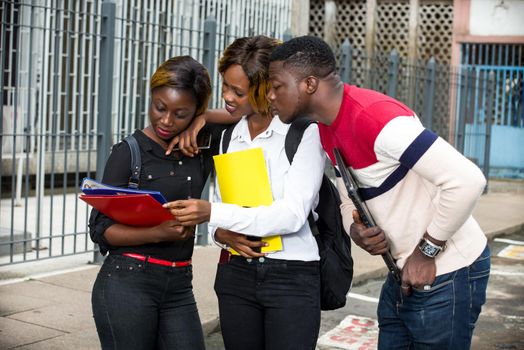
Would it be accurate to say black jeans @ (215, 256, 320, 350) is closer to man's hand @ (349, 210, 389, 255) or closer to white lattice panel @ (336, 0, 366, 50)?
man's hand @ (349, 210, 389, 255)

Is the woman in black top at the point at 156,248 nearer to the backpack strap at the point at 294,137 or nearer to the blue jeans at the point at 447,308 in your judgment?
the backpack strap at the point at 294,137

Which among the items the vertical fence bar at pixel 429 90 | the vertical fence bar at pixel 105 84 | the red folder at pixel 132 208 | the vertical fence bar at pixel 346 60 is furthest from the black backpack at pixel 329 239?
the vertical fence bar at pixel 429 90

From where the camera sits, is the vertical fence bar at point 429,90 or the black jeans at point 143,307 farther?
the vertical fence bar at point 429,90

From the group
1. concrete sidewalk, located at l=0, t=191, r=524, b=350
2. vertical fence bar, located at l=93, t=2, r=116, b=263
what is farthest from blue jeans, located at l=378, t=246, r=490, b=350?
vertical fence bar, located at l=93, t=2, r=116, b=263

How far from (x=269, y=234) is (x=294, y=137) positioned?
37 cm

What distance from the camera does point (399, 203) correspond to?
10.6 ft

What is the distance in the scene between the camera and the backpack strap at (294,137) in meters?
3.46

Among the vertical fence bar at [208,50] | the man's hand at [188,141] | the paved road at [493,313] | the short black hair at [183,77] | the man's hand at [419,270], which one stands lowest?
the paved road at [493,313]

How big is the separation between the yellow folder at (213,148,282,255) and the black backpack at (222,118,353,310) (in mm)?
114

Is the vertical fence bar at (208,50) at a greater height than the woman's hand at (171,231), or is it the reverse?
the vertical fence bar at (208,50)

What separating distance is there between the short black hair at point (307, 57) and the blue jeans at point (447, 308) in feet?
2.73

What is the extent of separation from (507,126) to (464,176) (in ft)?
51.8

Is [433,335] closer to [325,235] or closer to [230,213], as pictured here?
[325,235]

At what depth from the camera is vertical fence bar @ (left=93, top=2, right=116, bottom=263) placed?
8.05 m
